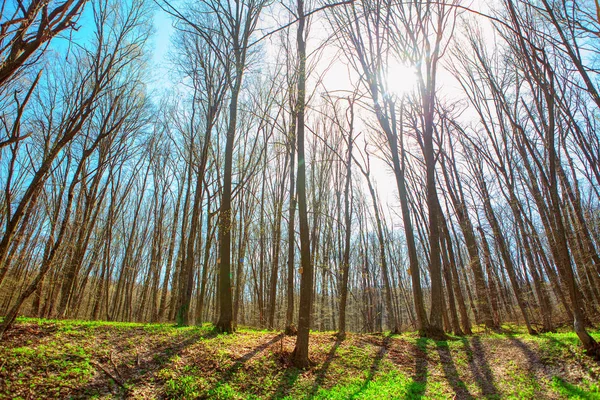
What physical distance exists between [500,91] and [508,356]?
31.8 ft

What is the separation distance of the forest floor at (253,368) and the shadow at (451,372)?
0.9 inches

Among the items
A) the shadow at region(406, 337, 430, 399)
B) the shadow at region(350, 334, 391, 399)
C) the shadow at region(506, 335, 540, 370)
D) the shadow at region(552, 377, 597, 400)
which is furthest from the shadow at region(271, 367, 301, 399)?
the shadow at region(506, 335, 540, 370)

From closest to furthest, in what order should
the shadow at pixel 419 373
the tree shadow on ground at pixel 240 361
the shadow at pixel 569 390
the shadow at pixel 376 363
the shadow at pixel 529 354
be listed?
the shadow at pixel 569 390, the shadow at pixel 419 373, the tree shadow on ground at pixel 240 361, the shadow at pixel 376 363, the shadow at pixel 529 354

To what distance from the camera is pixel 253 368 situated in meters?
6.34

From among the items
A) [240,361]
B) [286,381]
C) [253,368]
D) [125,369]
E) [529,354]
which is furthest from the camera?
[529,354]

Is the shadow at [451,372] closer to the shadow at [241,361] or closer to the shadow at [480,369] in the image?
the shadow at [480,369]

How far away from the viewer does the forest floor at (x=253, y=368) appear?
4.91 m

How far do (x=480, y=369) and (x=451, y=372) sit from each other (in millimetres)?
655

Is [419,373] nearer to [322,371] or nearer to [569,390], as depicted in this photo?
[322,371]

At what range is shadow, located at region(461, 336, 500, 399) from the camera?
5.76 m

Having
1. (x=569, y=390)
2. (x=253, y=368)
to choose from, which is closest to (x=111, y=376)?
(x=253, y=368)

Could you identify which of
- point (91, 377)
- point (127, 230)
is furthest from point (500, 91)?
point (127, 230)

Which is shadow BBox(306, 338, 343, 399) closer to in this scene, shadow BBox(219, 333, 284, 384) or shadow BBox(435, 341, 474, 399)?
shadow BBox(219, 333, 284, 384)

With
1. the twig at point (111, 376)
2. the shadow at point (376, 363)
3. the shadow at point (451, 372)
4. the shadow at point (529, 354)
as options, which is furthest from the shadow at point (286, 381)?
the shadow at point (529, 354)
